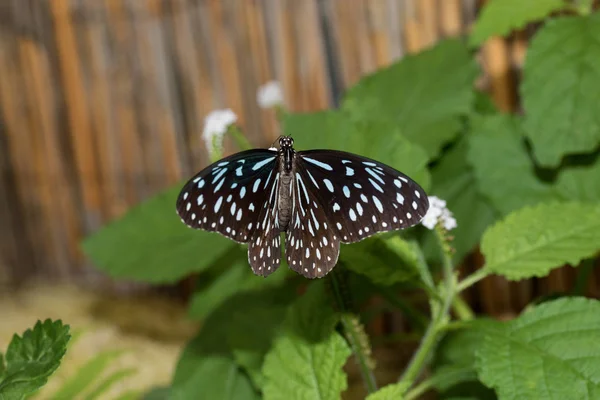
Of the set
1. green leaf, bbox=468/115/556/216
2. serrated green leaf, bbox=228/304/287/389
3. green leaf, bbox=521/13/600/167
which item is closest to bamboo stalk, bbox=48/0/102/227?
serrated green leaf, bbox=228/304/287/389

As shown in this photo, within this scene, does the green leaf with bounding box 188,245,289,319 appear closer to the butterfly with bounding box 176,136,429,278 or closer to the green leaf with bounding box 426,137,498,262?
the green leaf with bounding box 426,137,498,262

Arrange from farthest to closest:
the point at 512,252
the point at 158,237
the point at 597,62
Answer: the point at 158,237 → the point at 597,62 → the point at 512,252

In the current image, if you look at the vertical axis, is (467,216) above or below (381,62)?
below

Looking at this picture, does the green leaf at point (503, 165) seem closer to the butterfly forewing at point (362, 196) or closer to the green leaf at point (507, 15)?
the green leaf at point (507, 15)

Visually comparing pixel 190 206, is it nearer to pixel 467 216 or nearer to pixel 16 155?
pixel 467 216

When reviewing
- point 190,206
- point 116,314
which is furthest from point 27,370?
point 116,314

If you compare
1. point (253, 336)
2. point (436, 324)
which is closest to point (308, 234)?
point (436, 324)

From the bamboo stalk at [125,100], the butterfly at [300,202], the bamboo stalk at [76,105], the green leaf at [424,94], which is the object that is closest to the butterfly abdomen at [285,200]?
the butterfly at [300,202]
